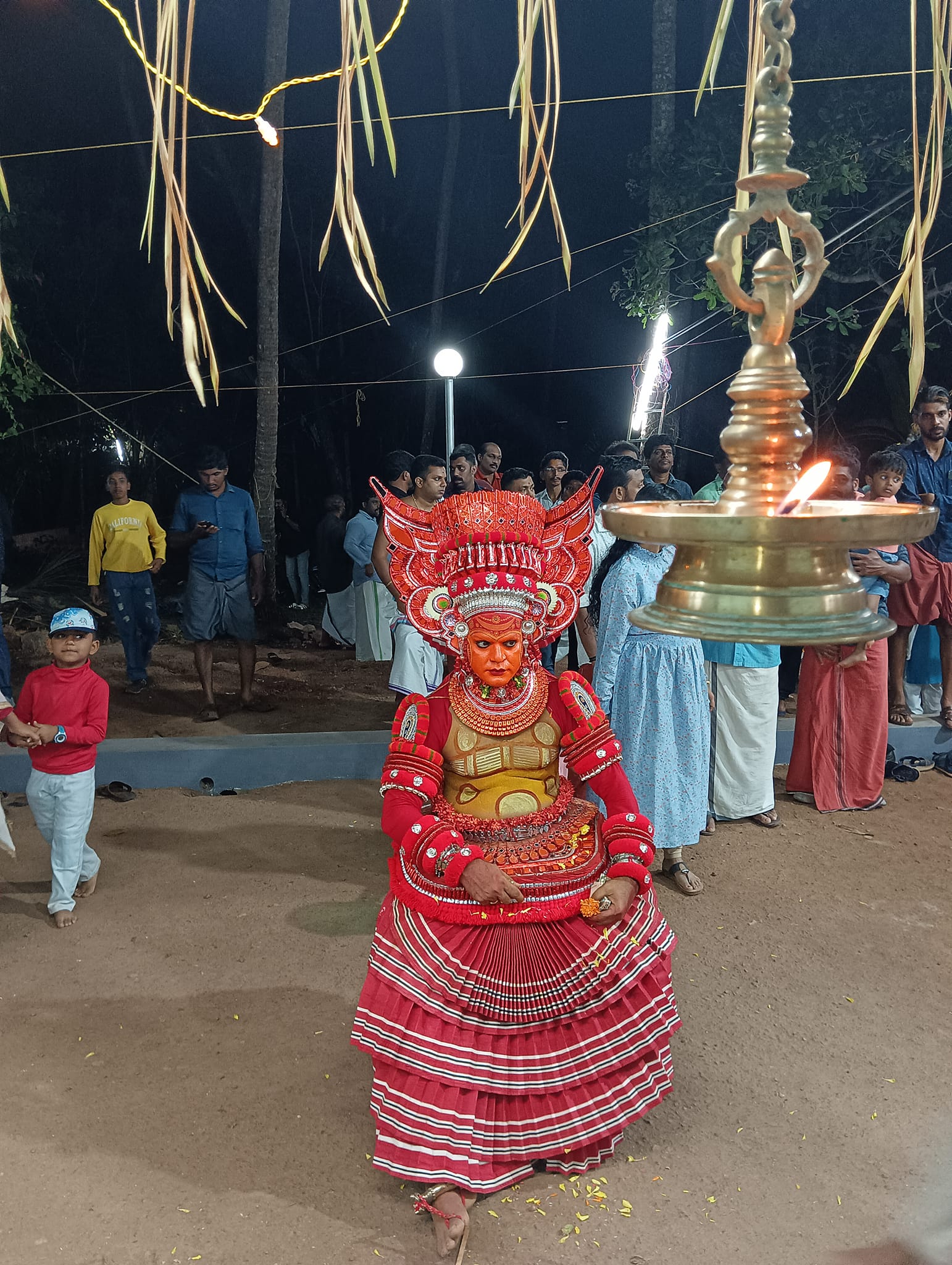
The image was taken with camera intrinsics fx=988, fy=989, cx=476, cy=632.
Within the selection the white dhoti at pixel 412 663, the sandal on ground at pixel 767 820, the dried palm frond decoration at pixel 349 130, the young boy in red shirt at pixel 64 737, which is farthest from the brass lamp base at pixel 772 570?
the white dhoti at pixel 412 663

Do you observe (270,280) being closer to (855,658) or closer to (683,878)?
(855,658)

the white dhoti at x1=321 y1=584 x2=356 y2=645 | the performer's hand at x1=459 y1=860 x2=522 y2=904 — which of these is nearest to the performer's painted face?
the performer's hand at x1=459 y1=860 x2=522 y2=904

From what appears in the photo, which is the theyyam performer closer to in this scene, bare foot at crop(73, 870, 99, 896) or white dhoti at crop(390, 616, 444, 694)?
bare foot at crop(73, 870, 99, 896)

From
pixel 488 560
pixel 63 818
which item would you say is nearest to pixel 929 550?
pixel 488 560

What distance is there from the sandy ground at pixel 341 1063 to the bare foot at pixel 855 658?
0.96 metres

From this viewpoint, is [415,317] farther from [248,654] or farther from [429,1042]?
[429,1042]

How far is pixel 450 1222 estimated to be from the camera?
2695 mm

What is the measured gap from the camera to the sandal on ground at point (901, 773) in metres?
6.34

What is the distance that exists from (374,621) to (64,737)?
452cm

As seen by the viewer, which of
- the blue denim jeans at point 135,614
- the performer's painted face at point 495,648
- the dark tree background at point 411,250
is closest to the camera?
the performer's painted face at point 495,648

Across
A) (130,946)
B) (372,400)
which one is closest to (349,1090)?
(130,946)

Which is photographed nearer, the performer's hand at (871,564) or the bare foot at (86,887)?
the bare foot at (86,887)

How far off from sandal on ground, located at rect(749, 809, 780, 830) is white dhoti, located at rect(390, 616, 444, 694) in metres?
2.03

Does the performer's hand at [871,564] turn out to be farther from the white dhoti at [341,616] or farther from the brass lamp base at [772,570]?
the white dhoti at [341,616]
